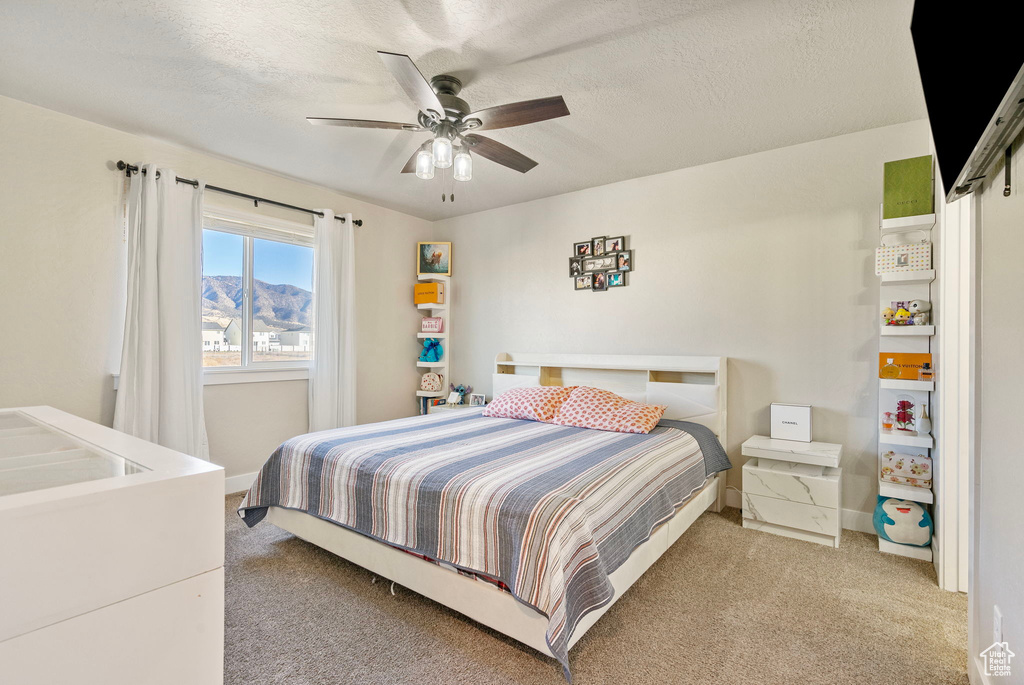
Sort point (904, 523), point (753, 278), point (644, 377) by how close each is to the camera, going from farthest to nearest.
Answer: point (644, 377) < point (753, 278) < point (904, 523)

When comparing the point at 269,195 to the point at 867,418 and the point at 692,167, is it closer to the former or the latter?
the point at 692,167

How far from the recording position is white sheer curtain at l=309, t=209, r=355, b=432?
160 inches

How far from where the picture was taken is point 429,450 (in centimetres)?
249

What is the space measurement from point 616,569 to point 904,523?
1.91 metres

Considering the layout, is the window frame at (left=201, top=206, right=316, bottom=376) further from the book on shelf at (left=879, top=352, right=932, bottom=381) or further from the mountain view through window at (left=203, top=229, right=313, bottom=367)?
the book on shelf at (left=879, top=352, right=932, bottom=381)

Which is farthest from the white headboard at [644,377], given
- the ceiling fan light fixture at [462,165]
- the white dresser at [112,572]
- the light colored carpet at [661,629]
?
the white dresser at [112,572]

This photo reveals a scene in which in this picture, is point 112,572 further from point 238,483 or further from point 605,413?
point 238,483

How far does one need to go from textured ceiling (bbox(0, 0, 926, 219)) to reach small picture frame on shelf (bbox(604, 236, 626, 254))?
0.79 m

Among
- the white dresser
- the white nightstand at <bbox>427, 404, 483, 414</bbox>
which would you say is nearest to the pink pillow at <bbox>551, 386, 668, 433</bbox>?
the white nightstand at <bbox>427, 404, 483, 414</bbox>

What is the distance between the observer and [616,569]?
1.90 m

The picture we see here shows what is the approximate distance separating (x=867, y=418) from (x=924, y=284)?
0.87 meters

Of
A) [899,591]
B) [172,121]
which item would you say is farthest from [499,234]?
[899,591]

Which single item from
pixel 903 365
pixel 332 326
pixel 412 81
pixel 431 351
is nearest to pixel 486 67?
pixel 412 81

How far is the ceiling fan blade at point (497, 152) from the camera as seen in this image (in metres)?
2.55
